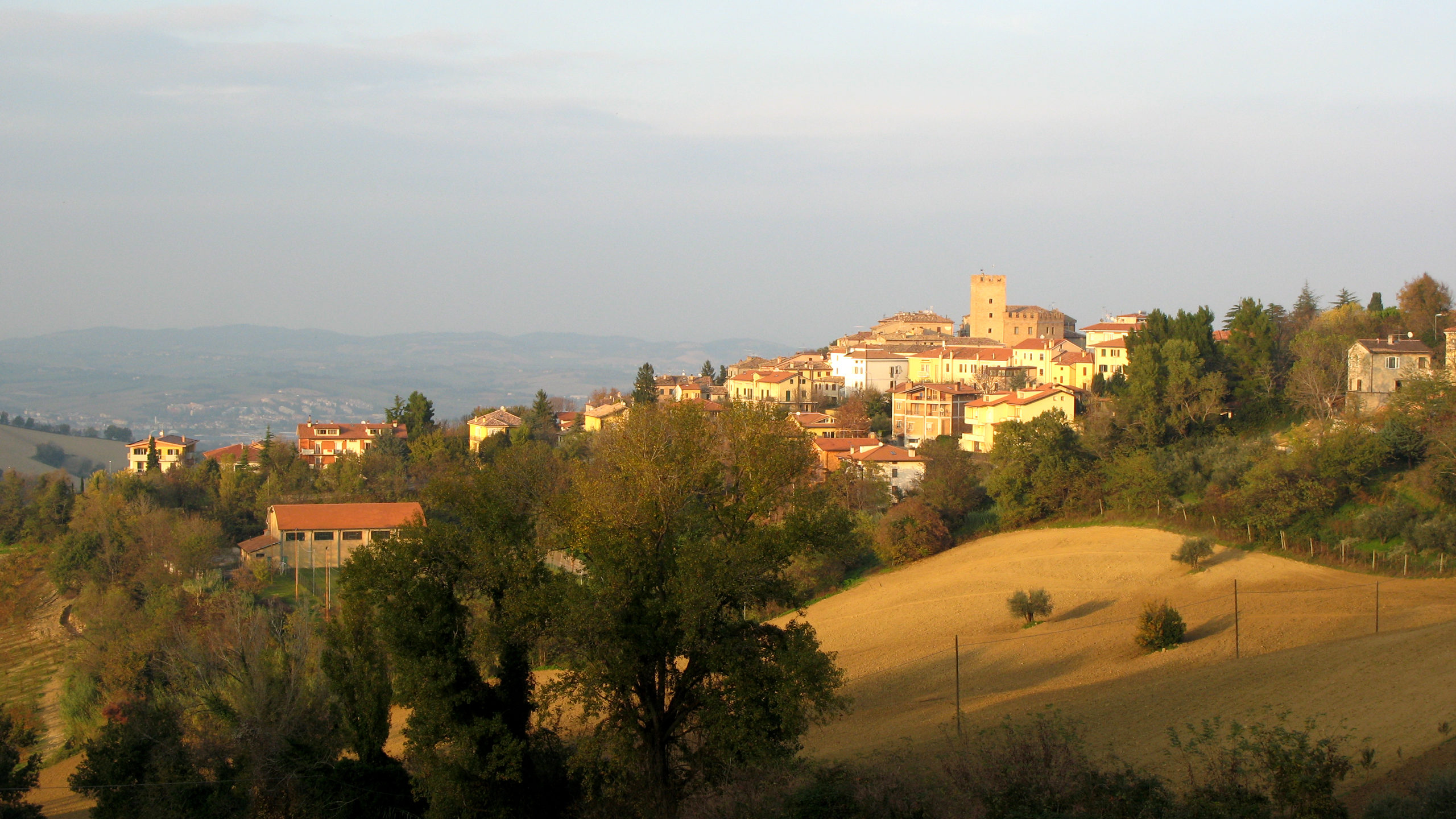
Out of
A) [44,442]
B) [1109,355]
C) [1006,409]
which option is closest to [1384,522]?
[1006,409]

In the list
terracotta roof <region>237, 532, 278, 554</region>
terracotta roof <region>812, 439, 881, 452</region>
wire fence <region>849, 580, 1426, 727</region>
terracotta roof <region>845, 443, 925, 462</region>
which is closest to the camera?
wire fence <region>849, 580, 1426, 727</region>

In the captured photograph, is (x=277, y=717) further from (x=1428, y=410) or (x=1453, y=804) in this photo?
(x=1428, y=410)

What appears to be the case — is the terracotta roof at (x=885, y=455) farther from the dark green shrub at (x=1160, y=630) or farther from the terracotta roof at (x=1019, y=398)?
the dark green shrub at (x=1160, y=630)

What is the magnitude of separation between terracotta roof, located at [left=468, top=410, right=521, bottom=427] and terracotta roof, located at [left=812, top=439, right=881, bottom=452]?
64.3ft

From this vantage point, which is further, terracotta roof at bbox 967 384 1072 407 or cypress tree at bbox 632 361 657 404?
cypress tree at bbox 632 361 657 404

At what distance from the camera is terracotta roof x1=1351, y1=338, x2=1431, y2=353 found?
134ft

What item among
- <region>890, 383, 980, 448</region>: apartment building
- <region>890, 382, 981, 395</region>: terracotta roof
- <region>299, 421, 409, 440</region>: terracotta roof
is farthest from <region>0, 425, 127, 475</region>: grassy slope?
<region>890, 382, 981, 395</region>: terracotta roof

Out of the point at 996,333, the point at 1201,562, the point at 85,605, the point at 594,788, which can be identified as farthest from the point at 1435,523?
the point at 996,333

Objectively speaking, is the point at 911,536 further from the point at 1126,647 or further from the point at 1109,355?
the point at 1109,355

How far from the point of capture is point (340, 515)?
153 feet

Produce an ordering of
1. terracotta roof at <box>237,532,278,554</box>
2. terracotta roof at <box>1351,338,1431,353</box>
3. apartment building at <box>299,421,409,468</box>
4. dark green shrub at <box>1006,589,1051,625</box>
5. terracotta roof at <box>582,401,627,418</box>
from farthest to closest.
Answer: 1. terracotta roof at <box>582,401,627,418</box>
2. apartment building at <box>299,421,409,468</box>
3. terracotta roof at <box>237,532,278,554</box>
4. terracotta roof at <box>1351,338,1431,353</box>
5. dark green shrub at <box>1006,589,1051,625</box>

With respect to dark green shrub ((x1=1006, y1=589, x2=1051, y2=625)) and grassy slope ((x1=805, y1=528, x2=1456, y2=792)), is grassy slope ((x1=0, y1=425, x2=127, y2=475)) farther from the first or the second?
dark green shrub ((x1=1006, y1=589, x2=1051, y2=625))

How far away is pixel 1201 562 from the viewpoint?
1278 inches

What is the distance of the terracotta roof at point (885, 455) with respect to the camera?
48094 millimetres
